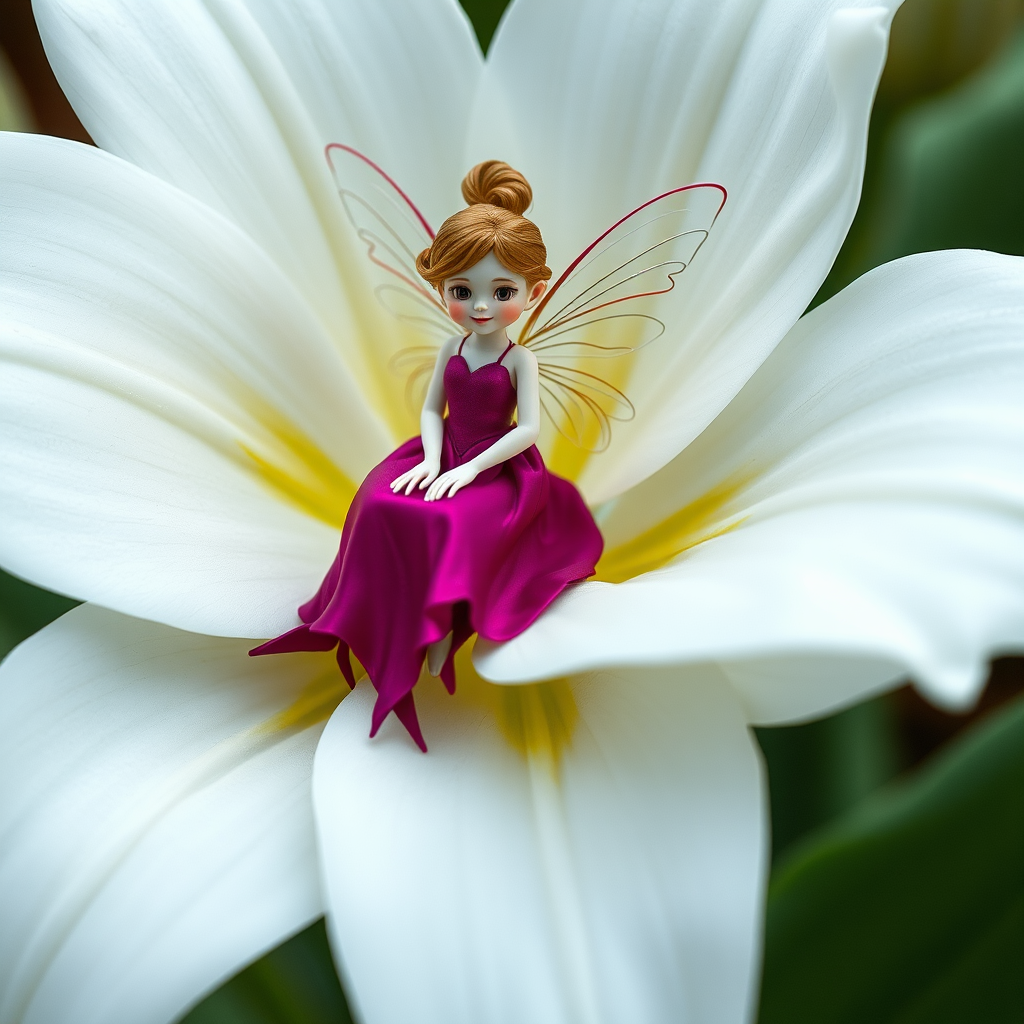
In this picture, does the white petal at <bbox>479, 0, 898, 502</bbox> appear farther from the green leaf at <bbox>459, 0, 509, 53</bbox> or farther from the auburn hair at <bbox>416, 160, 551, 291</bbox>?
the green leaf at <bbox>459, 0, 509, 53</bbox>

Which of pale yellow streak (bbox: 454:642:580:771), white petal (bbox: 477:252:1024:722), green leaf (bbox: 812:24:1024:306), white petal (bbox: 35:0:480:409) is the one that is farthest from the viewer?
green leaf (bbox: 812:24:1024:306)

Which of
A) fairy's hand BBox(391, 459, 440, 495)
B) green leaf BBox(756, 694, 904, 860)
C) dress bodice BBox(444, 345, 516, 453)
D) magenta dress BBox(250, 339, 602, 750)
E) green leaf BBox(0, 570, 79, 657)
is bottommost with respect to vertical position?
green leaf BBox(756, 694, 904, 860)

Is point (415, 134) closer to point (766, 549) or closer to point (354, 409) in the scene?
point (354, 409)

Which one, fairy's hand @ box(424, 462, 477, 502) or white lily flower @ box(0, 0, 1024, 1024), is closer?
white lily flower @ box(0, 0, 1024, 1024)

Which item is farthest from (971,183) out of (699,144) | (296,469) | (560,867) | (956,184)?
(560,867)

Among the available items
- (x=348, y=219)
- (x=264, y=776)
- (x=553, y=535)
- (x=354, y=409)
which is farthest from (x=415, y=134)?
(x=264, y=776)

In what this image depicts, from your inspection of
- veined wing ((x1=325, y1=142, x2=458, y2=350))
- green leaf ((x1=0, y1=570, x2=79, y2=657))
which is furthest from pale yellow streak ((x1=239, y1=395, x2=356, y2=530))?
green leaf ((x1=0, y1=570, x2=79, y2=657))

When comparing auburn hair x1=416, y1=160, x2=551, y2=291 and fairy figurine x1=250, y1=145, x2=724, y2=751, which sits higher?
auburn hair x1=416, y1=160, x2=551, y2=291
